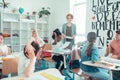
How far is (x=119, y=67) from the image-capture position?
281cm

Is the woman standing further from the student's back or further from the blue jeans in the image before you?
the blue jeans

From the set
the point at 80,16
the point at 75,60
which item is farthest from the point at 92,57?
the point at 80,16

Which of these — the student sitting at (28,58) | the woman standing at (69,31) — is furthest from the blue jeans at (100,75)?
the woman standing at (69,31)

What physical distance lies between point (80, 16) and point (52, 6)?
1.67m

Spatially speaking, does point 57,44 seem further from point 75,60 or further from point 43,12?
point 43,12

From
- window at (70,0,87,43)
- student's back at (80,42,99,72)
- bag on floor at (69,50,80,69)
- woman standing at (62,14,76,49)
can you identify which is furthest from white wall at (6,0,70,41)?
student's back at (80,42,99,72)

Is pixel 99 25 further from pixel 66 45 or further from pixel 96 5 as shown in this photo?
pixel 66 45

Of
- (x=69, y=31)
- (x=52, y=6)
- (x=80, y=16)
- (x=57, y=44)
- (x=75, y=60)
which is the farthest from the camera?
(x=52, y=6)

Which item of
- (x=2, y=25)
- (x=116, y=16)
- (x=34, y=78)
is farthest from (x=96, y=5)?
(x=34, y=78)

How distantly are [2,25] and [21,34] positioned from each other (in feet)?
2.70

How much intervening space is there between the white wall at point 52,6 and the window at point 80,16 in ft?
0.87

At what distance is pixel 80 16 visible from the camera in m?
7.11

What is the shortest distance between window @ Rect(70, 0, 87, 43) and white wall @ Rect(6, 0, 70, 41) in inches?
10.4

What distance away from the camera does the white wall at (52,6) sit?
7480 mm
